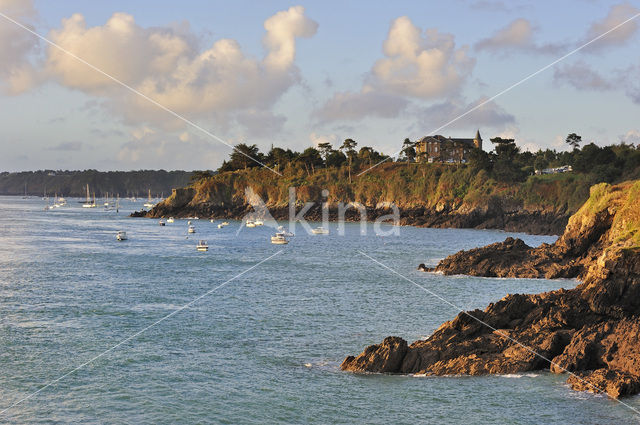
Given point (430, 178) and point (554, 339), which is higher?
point (430, 178)

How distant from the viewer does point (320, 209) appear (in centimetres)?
16325

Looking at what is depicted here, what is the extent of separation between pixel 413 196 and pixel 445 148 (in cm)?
2517

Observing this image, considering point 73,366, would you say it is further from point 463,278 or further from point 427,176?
point 427,176

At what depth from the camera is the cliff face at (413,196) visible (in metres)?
116

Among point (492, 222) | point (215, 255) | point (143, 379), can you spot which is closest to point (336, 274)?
point (215, 255)

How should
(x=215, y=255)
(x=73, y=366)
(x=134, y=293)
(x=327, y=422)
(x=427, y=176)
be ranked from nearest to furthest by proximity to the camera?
(x=327, y=422)
(x=73, y=366)
(x=134, y=293)
(x=215, y=255)
(x=427, y=176)

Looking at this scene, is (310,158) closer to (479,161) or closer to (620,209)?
(479,161)

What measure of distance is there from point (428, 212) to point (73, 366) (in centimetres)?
11987

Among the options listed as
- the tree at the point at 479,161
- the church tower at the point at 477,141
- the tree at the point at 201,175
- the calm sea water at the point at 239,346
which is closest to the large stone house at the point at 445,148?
the church tower at the point at 477,141

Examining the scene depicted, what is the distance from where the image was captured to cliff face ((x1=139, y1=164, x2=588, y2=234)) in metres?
116

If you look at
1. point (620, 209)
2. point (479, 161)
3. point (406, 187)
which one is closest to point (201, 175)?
point (406, 187)

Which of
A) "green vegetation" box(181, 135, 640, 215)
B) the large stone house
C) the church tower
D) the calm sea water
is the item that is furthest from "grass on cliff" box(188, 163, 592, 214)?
the calm sea water

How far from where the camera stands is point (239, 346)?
31.6 meters

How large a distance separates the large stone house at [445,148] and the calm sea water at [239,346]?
357ft
